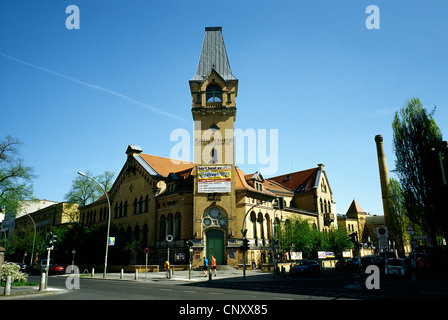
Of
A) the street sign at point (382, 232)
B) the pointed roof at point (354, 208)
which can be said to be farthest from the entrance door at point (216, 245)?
the pointed roof at point (354, 208)

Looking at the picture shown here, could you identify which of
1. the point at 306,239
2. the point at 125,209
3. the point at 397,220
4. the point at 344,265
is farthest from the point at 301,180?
the point at 125,209

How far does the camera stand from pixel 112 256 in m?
38.8

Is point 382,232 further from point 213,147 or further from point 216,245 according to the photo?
point 213,147

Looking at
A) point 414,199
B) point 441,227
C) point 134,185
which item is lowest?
point 441,227

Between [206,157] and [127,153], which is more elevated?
[127,153]

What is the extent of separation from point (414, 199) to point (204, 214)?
22.7 metres

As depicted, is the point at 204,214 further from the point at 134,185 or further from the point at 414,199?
the point at 414,199

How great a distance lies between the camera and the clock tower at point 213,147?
113 feet

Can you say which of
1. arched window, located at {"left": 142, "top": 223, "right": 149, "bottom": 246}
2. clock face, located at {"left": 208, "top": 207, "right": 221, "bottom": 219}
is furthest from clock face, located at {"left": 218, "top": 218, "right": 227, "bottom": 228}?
arched window, located at {"left": 142, "top": 223, "right": 149, "bottom": 246}

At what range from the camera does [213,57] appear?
136 feet

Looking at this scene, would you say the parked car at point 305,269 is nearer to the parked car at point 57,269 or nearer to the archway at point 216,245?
the archway at point 216,245

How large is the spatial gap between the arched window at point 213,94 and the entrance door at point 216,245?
15.9 meters

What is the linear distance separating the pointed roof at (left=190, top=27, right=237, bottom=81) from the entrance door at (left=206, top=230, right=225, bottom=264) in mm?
18610
